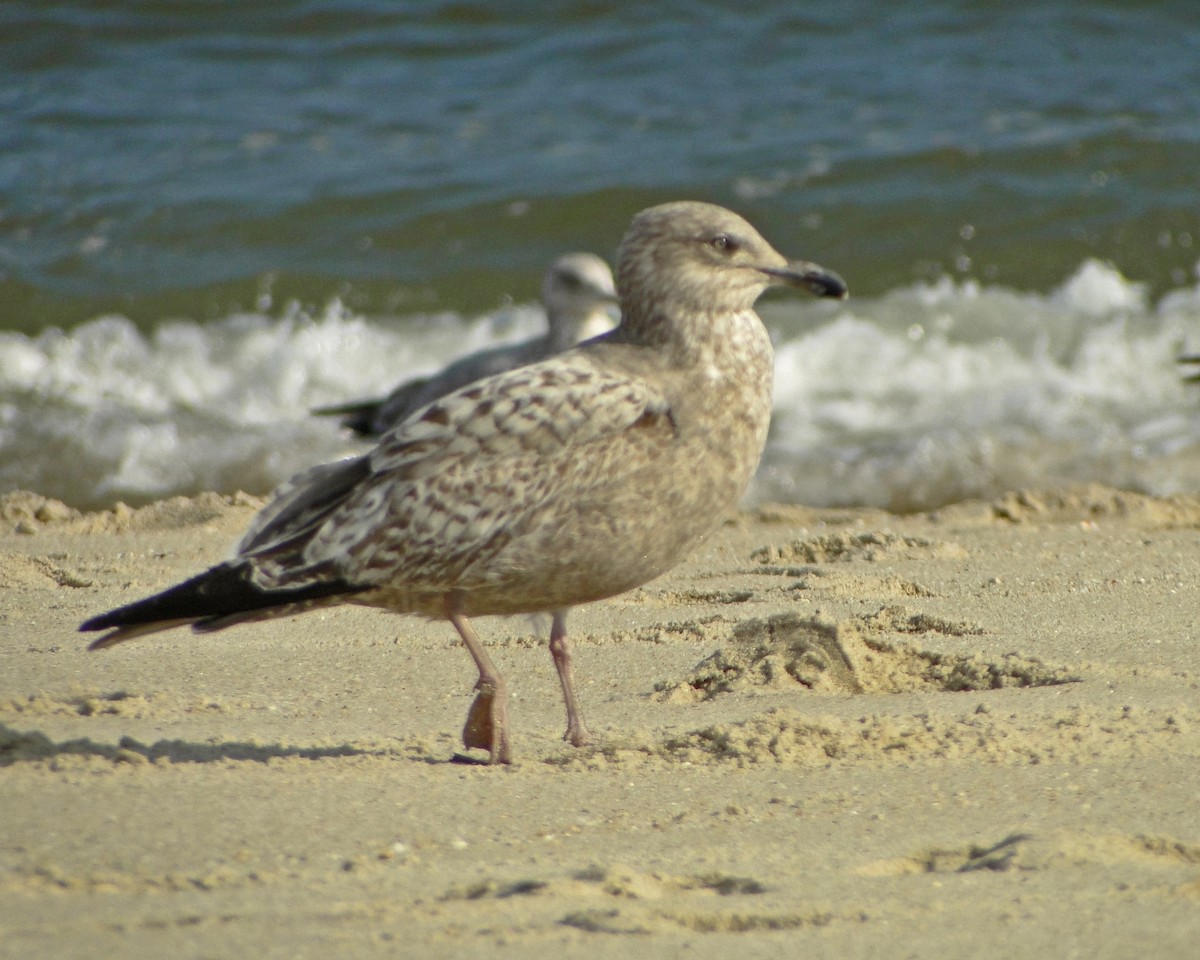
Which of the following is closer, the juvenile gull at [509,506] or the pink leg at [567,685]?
the juvenile gull at [509,506]

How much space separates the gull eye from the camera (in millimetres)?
3943

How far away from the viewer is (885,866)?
2824 mm

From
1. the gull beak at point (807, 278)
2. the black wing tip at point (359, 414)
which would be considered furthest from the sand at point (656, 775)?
the black wing tip at point (359, 414)

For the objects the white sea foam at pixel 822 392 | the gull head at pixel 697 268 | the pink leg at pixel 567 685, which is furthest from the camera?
the white sea foam at pixel 822 392

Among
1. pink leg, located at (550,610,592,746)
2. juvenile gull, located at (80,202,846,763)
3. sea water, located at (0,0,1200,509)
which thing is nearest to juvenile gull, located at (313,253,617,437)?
sea water, located at (0,0,1200,509)

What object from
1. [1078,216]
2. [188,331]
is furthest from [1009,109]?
[188,331]

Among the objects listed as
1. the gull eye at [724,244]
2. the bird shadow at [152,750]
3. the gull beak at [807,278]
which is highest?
the gull eye at [724,244]

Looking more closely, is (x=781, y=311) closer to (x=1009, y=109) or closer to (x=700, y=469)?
(x=1009, y=109)

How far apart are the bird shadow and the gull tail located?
0.25m

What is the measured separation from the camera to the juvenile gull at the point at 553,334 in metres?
7.55

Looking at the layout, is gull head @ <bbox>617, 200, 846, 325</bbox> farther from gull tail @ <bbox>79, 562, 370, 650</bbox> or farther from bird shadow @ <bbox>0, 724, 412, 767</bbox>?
bird shadow @ <bbox>0, 724, 412, 767</bbox>

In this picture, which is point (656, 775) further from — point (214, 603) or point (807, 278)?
point (807, 278)

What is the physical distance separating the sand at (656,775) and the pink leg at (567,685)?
0.28ft

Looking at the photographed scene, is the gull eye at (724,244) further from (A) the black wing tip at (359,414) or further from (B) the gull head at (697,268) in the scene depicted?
(A) the black wing tip at (359,414)
